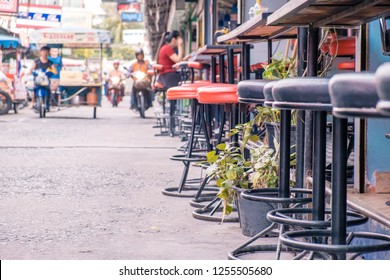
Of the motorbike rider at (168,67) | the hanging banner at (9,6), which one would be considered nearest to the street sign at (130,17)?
Answer: the hanging banner at (9,6)

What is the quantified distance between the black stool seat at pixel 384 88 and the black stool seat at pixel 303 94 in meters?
0.82

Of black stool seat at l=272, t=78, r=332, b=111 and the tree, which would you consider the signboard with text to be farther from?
black stool seat at l=272, t=78, r=332, b=111

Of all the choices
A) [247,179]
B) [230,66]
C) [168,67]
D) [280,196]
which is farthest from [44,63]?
[280,196]

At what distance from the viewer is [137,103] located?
60.0 ft

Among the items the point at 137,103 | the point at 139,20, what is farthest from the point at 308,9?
the point at 139,20

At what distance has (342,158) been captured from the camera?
246 centimetres

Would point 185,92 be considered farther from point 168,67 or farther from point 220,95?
point 168,67

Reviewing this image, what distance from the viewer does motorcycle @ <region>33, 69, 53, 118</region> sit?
16125 millimetres

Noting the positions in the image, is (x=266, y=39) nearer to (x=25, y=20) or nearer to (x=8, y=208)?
(x=8, y=208)

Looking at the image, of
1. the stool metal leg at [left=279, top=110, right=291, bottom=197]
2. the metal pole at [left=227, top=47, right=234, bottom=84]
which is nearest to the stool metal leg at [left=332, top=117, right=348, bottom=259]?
the stool metal leg at [left=279, top=110, right=291, bottom=197]

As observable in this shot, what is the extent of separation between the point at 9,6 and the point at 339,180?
11948mm

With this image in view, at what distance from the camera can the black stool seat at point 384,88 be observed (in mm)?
1453

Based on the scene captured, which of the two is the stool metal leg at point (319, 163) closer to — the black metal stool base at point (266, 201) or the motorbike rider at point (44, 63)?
the black metal stool base at point (266, 201)

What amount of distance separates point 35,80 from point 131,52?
189 feet
